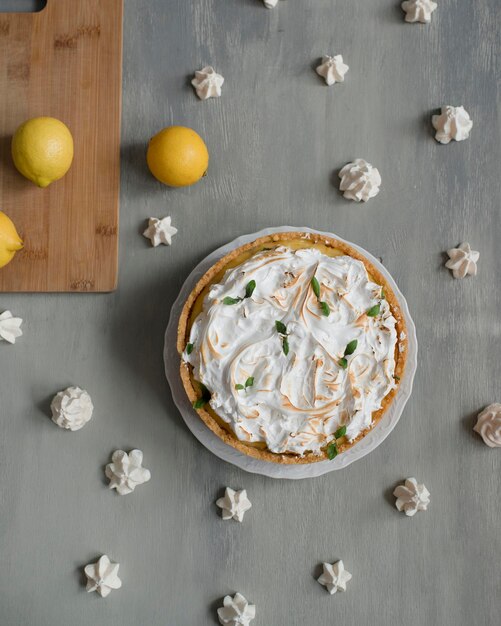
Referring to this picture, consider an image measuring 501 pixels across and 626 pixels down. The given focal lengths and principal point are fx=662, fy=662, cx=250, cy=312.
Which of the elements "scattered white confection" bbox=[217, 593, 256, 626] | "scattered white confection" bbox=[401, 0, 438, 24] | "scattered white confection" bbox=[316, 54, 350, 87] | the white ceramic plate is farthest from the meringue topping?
"scattered white confection" bbox=[401, 0, 438, 24]

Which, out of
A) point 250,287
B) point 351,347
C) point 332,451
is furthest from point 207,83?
point 332,451

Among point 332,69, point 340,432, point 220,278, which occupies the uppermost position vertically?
point 332,69

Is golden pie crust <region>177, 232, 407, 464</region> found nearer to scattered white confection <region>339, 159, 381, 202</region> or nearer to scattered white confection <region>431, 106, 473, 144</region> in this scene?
scattered white confection <region>339, 159, 381, 202</region>

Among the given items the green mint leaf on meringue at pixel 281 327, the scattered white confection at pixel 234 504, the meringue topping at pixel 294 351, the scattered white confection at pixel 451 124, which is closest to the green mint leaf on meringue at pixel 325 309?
the meringue topping at pixel 294 351

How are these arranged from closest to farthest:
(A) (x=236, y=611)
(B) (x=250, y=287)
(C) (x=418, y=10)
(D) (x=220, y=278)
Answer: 1. (B) (x=250, y=287)
2. (D) (x=220, y=278)
3. (A) (x=236, y=611)
4. (C) (x=418, y=10)

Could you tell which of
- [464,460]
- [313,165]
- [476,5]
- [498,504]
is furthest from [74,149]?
[498,504]

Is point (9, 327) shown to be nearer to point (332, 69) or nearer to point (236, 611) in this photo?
point (236, 611)
